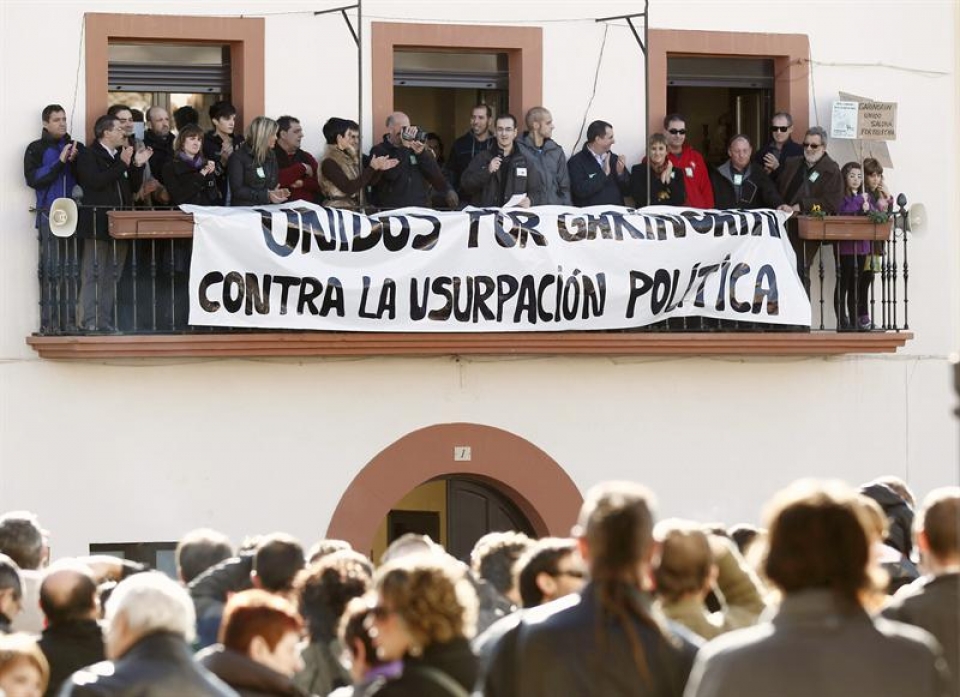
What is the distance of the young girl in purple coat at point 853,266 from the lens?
16406 mm

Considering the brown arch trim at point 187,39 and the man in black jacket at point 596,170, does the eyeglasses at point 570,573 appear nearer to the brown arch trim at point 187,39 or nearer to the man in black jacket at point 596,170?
the brown arch trim at point 187,39

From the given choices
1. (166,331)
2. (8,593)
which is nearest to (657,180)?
(166,331)

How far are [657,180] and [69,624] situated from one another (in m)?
9.39

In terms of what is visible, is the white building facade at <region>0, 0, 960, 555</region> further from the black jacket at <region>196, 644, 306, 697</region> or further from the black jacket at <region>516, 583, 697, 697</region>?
the black jacket at <region>516, 583, 697, 697</region>

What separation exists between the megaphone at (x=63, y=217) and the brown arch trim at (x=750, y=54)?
4616mm

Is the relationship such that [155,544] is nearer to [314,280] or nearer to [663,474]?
[314,280]

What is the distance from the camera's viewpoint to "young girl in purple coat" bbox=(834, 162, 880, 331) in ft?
53.8

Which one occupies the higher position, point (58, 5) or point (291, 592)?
point (58, 5)

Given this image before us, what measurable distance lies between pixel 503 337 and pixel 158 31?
11.2 ft

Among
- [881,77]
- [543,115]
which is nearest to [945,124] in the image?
[881,77]

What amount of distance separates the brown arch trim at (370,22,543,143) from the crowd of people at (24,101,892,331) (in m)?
0.35

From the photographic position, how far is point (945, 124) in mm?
17078

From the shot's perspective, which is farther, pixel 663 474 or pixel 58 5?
pixel 663 474

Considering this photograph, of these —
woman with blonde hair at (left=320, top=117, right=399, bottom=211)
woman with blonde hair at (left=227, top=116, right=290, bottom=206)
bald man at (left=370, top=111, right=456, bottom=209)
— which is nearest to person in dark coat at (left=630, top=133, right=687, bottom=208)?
bald man at (left=370, top=111, right=456, bottom=209)
